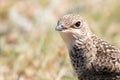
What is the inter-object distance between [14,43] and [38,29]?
0.45 m

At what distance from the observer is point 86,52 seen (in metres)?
7.23

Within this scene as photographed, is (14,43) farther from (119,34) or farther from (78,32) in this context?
(78,32)

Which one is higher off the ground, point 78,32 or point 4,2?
point 78,32

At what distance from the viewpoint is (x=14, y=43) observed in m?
10.5

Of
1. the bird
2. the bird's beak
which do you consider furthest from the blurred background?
the bird's beak

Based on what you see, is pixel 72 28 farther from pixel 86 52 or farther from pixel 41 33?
pixel 41 33

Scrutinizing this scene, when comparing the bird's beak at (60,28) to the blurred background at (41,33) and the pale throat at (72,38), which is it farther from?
the blurred background at (41,33)

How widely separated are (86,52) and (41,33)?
332cm

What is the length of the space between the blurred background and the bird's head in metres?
1.11

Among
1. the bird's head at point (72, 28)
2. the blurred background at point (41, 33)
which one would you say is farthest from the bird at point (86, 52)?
the blurred background at point (41, 33)

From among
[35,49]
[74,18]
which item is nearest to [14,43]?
[35,49]

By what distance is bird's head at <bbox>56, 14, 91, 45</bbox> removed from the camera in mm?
7082

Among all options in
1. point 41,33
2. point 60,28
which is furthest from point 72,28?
point 41,33

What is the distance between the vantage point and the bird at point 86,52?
7098 millimetres
